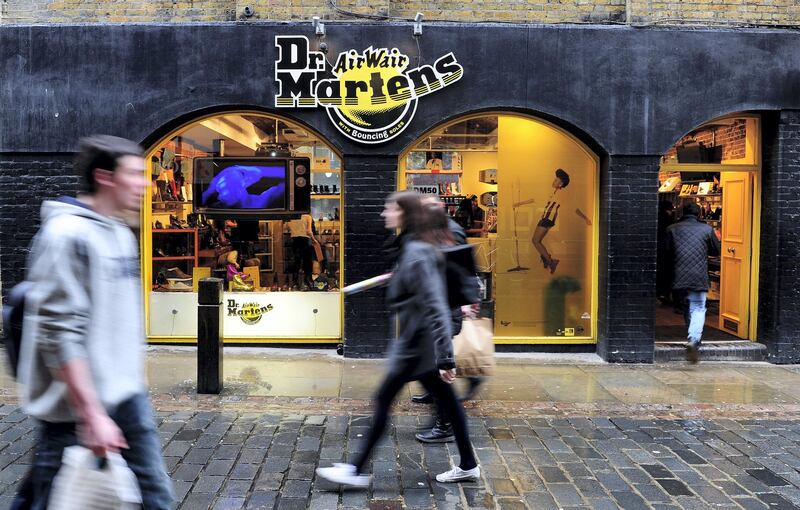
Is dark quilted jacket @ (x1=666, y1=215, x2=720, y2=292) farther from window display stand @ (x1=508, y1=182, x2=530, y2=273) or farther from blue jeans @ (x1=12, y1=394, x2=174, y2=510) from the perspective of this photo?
blue jeans @ (x1=12, y1=394, x2=174, y2=510)

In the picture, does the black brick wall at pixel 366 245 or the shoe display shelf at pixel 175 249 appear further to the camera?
the shoe display shelf at pixel 175 249

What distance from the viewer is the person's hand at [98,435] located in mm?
2529

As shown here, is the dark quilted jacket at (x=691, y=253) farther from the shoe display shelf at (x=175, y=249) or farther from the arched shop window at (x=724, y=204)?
the shoe display shelf at (x=175, y=249)

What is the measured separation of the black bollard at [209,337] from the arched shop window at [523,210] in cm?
305

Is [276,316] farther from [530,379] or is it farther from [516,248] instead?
[530,379]

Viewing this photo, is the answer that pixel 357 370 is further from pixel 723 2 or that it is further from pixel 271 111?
pixel 723 2

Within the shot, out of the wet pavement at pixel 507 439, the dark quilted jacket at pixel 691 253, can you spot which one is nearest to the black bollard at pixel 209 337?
the wet pavement at pixel 507 439

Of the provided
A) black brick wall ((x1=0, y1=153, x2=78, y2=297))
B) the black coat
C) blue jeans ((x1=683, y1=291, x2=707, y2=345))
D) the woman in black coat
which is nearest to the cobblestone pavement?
the woman in black coat

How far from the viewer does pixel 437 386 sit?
4590mm

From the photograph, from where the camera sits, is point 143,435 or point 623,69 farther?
point 623,69

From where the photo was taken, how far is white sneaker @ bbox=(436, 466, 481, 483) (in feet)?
15.4

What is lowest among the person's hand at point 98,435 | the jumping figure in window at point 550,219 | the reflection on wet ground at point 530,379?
the reflection on wet ground at point 530,379

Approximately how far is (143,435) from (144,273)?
642 centimetres

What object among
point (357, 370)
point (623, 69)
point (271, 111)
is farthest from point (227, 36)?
point (623, 69)
